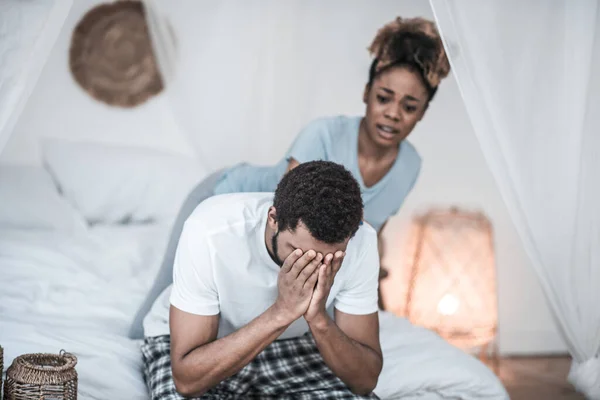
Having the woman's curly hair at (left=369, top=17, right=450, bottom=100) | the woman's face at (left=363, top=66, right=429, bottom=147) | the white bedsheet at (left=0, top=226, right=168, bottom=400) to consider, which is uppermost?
the woman's curly hair at (left=369, top=17, right=450, bottom=100)

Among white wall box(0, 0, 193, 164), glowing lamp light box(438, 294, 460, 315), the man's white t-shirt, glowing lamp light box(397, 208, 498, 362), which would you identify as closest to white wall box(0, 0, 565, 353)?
white wall box(0, 0, 193, 164)

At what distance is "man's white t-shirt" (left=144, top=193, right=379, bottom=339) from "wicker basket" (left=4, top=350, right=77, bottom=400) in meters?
0.30

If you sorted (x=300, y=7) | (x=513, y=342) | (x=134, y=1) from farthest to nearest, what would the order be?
(x=513, y=342), (x=134, y=1), (x=300, y=7)

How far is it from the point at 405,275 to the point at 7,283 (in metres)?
1.93

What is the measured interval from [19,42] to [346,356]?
1100 millimetres

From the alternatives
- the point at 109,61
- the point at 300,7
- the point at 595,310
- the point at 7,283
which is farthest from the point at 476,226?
the point at 7,283

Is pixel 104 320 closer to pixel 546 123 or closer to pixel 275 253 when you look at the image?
pixel 275 253

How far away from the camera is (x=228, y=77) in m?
3.27

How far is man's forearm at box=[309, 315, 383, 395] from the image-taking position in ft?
6.10

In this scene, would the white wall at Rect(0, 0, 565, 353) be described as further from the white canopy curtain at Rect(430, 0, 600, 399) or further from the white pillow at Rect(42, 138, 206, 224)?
the white canopy curtain at Rect(430, 0, 600, 399)

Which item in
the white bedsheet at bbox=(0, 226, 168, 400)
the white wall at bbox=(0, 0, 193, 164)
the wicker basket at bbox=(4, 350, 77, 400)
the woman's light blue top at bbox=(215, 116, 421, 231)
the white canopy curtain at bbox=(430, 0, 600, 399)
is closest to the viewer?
the wicker basket at bbox=(4, 350, 77, 400)

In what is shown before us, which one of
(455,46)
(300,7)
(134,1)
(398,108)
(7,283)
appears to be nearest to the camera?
(455,46)

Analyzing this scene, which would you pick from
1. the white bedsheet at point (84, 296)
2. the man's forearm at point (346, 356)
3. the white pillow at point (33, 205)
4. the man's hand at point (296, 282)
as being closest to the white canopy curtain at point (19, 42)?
the white bedsheet at point (84, 296)

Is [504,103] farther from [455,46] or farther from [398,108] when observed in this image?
[398,108]
